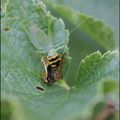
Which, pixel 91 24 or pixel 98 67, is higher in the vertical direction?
pixel 91 24

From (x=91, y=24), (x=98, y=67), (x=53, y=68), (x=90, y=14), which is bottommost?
(x=98, y=67)

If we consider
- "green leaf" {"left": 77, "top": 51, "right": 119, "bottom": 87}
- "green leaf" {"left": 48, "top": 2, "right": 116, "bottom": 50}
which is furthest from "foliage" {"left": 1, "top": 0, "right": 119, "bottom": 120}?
"green leaf" {"left": 48, "top": 2, "right": 116, "bottom": 50}

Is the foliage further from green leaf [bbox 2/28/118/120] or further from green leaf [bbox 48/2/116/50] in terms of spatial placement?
green leaf [bbox 48/2/116/50]

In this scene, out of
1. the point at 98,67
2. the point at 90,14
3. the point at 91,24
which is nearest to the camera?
the point at 98,67

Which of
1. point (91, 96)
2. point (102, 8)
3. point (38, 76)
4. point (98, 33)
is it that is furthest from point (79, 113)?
point (102, 8)

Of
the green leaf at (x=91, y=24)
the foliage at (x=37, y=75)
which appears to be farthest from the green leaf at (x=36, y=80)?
the green leaf at (x=91, y=24)

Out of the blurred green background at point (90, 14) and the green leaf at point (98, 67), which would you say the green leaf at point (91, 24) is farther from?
the green leaf at point (98, 67)

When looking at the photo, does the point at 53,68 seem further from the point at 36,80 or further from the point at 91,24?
the point at 91,24

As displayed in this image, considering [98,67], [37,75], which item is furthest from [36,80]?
[98,67]

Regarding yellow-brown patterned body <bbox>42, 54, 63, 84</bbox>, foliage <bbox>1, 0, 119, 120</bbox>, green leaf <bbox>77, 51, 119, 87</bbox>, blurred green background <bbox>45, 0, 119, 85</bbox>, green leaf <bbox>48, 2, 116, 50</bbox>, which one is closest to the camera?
foliage <bbox>1, 0, 119, 120</bbox>
